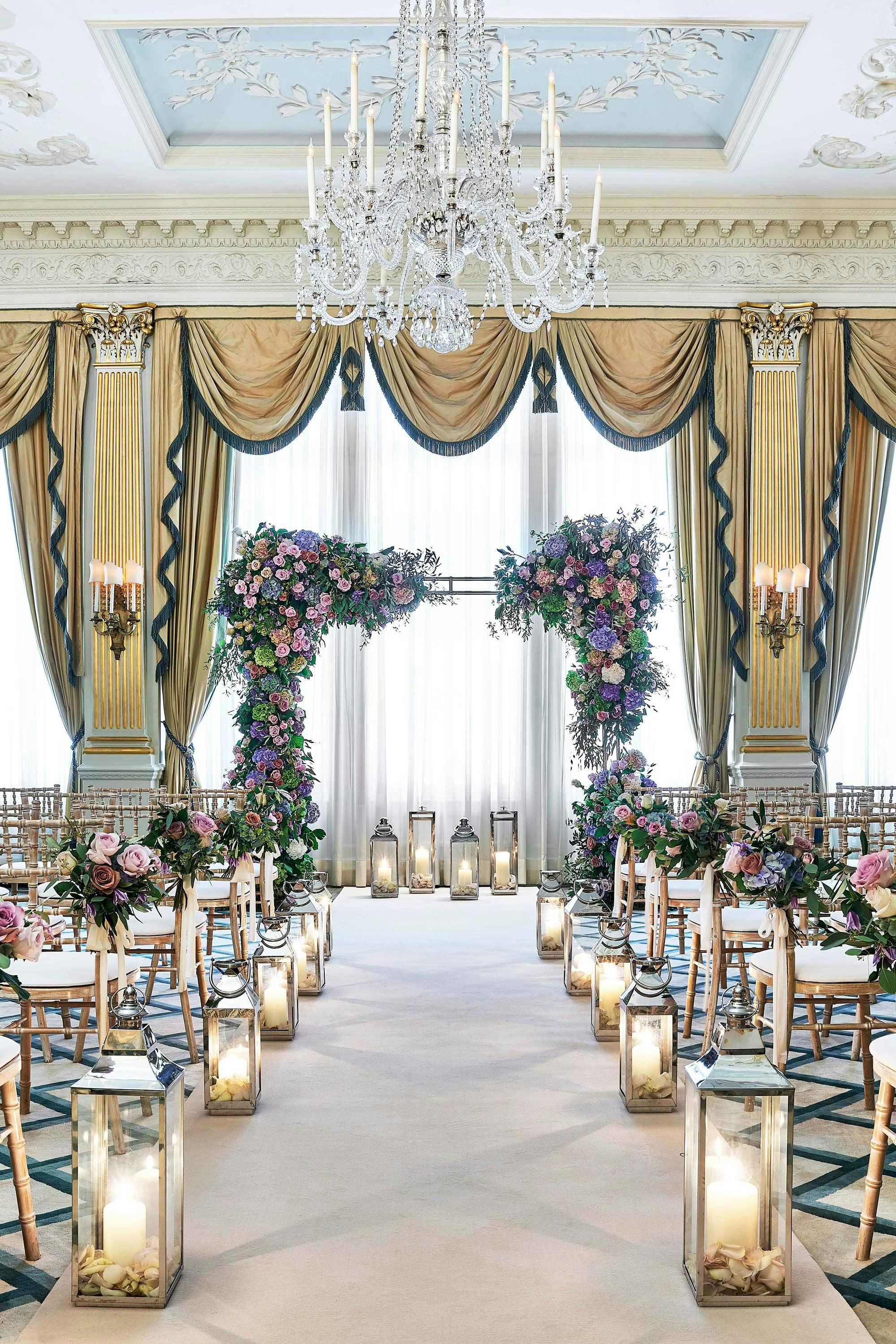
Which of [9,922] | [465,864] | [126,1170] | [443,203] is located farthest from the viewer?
[465,864]

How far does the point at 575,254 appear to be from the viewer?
8.12 m

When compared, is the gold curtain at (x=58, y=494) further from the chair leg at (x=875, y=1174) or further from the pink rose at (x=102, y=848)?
the chair leg at (x=875, y=1174)

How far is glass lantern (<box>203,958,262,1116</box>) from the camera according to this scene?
3.86 metres

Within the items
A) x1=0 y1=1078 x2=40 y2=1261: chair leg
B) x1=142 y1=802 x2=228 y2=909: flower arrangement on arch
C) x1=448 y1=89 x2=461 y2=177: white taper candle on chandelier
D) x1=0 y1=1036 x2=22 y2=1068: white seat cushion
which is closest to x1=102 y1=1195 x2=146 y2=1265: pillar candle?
x1=0 y1=1078 x2=40 y2=1261: chair leg

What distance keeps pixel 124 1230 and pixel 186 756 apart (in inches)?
220

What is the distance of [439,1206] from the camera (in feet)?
10.7

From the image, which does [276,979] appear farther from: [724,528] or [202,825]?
[724,528]

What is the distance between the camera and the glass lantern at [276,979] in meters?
4.65

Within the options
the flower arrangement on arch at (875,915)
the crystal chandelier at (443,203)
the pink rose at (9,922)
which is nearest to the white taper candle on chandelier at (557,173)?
the crystal chandelier at (443,203)

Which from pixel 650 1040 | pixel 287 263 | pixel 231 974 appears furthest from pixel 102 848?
pixel 287 263

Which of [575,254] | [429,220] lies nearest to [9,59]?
[429,220]

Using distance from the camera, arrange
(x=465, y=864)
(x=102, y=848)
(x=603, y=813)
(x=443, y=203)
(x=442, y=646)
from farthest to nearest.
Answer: (x=442, y=646), (x=465, y=864), (x=603, y=813), (x=443, y=203), (x=102, y=848)

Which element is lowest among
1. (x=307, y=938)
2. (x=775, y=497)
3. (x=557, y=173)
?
(x=307, y=938)

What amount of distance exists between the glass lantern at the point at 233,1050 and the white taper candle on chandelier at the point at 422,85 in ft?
10.2
